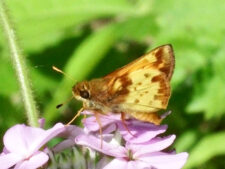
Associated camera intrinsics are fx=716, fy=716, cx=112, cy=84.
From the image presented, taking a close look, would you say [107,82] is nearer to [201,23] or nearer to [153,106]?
[153,106]

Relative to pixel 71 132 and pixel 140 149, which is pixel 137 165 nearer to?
pixel 140 149

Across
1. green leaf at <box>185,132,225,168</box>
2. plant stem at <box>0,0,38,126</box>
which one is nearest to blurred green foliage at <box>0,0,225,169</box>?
green leaf at <box>185,132,225,168</box>

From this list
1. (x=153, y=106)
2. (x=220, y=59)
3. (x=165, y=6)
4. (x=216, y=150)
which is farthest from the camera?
(x=165, y=6)

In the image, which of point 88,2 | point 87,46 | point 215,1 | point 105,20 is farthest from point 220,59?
point 105,20

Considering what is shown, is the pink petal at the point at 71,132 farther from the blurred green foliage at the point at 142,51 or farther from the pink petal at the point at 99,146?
the blurred green foliage at the point at 142,51

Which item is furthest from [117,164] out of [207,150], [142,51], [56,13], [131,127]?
[142,51]

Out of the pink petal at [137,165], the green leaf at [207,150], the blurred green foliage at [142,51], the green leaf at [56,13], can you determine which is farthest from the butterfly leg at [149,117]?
the green leaf at [56,13]
